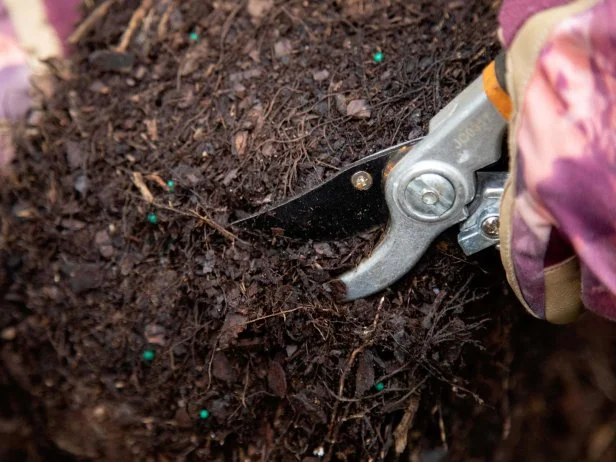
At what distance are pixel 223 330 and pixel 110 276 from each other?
0.72ft

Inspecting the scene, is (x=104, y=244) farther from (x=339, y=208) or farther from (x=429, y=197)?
(x=429, y=197)

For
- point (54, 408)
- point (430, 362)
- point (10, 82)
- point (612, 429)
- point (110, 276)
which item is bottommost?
point (612, 429)

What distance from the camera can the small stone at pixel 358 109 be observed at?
85 cm

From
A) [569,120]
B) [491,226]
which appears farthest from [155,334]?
[569,120]

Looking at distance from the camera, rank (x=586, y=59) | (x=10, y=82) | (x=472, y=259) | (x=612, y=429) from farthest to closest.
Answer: (x=612, y=429) → (x=10, y=82) → (x=472, y=259) → (x=586, y=59)

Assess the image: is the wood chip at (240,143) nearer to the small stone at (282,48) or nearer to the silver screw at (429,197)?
the small stone at (282,48)

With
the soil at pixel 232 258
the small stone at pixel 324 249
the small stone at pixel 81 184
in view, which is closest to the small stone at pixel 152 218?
the soil at pixel 232 258

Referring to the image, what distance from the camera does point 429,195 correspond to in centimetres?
74

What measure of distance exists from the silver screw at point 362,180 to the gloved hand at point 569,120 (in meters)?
0.20

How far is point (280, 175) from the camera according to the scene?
2.80 ft

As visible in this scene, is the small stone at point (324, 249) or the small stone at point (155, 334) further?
the small stone at point (155, 334)

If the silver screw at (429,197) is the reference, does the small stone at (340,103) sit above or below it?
above

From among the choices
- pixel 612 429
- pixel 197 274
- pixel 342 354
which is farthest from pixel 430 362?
pixel 612 429

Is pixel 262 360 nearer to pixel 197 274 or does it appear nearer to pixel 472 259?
pixel 197 274
